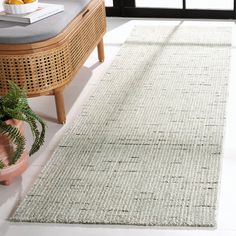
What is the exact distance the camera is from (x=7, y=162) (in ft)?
8.68

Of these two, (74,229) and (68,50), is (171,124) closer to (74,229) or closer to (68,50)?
(68,50)

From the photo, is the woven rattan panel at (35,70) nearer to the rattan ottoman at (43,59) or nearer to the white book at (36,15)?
the rattan ottoman at (43,59)

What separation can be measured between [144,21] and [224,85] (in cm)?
147

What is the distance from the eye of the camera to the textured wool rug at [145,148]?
8.13 feet

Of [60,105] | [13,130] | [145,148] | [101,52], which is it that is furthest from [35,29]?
[101,52]

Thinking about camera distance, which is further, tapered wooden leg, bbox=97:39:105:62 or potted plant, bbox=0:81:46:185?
tapered wooden leg, bbox=97:39:105:62

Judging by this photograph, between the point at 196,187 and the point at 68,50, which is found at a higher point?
the point at 68,50

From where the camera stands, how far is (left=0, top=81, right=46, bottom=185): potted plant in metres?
2.55

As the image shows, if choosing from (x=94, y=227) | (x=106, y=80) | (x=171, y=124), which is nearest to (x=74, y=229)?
(x=94, y=227)

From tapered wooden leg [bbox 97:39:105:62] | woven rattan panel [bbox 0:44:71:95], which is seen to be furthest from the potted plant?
tapered wooden leg [bbox 97:39:105:62]

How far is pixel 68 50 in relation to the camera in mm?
3240

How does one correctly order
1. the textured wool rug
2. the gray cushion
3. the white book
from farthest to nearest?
the white book → the gray cushion → the textured wool rug

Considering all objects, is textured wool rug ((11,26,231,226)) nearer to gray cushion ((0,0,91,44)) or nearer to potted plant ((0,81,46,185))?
potted plant ((0,81,46,185))

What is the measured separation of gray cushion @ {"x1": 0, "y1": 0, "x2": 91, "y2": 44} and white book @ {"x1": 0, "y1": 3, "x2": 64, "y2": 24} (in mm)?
23
